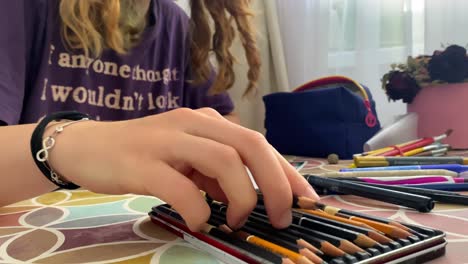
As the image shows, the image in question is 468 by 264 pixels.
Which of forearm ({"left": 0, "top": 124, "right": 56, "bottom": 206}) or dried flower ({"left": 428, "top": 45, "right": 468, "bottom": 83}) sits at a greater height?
dried flower ({"left": 428, "top": 45, "right": 468, "bottom": 83})

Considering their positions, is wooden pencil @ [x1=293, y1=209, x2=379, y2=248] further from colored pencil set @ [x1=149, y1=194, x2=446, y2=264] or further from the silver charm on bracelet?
the silver charm on bracelet

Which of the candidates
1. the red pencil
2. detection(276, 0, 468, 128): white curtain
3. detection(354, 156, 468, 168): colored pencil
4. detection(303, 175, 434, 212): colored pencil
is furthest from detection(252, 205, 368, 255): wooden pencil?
detection(276, 0, 468, 128): white curtain

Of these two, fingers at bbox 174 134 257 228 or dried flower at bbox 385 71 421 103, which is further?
dried flower at bbox 385 71 421 103

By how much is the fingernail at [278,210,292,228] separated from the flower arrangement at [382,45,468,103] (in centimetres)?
57

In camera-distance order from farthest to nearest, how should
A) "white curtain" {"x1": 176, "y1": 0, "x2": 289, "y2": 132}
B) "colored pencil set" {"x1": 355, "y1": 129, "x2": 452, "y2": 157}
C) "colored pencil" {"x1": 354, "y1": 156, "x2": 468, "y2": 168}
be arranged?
"white curtain" {"x1": 176, "y1": 0, "x2": 289, "y2": 132}, "colored pencil set" {"x1": 355, "y1": 129, "x2": 452, "y2": 157}, "colored pencil" {"x1": 354, "y1": 156, "x2": 468, "y2": 168}

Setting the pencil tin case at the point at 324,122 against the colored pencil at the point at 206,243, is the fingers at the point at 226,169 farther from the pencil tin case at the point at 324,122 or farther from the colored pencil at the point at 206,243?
the pencil tin case at the point at 324,122

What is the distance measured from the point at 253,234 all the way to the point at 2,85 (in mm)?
426

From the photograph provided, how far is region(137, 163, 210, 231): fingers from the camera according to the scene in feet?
0.95

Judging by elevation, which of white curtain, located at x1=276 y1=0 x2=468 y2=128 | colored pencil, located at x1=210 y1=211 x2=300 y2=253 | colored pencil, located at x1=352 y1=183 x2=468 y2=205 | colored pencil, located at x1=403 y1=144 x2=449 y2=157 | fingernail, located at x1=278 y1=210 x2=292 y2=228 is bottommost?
colored pencil, located at x1=403 y1=144 x2=449 y2=157

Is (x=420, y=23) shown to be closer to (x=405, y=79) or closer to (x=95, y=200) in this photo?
(x=405, y=79)

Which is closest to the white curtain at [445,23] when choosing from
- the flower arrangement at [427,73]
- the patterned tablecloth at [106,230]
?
the flower arrangement at [427,73]

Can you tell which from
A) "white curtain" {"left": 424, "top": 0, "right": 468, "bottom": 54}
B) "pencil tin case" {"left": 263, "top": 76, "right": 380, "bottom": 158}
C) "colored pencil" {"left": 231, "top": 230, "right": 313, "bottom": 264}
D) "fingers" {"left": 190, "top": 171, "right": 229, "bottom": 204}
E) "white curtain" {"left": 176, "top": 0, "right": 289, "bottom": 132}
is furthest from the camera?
"white curtain" {"left": 176, "top": 0, "right": 289, "bottom": 132}

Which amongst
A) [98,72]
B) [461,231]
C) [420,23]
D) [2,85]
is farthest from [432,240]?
[420,23]

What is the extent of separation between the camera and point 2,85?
22.6 inches
